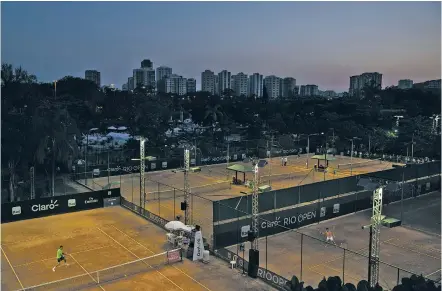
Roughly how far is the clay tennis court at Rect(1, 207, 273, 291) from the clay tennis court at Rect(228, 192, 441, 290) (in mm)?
2680

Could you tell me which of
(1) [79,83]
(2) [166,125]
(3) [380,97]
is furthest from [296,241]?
(3) [380,97]

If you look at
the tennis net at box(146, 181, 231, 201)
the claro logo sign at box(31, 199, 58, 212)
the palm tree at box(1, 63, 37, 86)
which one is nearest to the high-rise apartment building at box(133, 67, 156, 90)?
the palm tree at box(1, 63, 37, 86)

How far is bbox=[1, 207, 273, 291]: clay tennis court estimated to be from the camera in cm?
1788

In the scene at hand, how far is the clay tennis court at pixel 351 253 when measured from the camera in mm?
18969

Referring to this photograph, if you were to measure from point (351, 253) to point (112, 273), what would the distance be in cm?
1152

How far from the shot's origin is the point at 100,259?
2092 centimetres

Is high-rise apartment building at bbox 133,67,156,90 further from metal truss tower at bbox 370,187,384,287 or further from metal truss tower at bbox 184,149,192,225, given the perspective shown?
metal truss tower at bbox 370,187,384,287

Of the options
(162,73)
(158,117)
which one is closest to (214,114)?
(158,117)

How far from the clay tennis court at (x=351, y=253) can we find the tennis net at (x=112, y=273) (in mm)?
3602

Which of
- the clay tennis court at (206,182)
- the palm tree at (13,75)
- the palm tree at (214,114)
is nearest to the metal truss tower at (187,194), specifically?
the clay tennis court at (206,182)

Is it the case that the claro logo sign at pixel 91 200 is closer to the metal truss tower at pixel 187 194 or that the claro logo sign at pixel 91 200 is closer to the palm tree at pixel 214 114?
the metal truss tower at pixel 187 194

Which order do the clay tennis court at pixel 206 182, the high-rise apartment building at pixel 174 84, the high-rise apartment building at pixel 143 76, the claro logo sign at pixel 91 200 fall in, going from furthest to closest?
the high-rise apartment building at pixel 143 76 → the high-rise apartment building at pixel 174 84 → the claro logo sign at pixel 91 200 → the clay tennis court at pixel 206 182

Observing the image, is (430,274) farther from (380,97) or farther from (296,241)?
(380,97)

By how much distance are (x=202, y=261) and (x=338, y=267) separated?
630 cm
